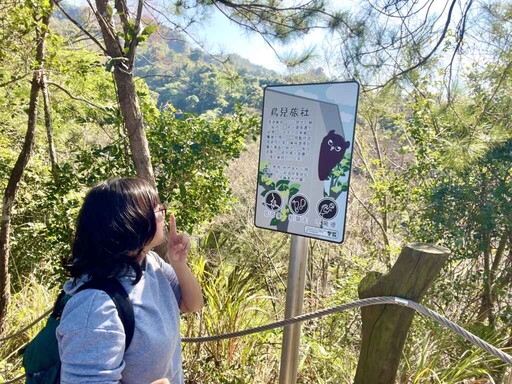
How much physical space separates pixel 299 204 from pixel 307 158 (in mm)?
184

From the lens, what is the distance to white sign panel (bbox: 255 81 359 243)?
1.45m

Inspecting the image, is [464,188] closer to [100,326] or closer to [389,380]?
[389,380]

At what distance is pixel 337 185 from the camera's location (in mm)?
1462

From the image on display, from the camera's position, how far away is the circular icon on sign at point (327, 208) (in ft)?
4.79

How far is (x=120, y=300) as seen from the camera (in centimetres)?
84

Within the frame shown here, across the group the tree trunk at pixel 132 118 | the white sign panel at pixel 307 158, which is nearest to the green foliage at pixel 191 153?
the tree trunk at pixel 132 118

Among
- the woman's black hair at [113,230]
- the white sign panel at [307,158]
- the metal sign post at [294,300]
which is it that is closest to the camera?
the woman's black hair at [113,230]

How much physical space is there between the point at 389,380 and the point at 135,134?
1.54 m

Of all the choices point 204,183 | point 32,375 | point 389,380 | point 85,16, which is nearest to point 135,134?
point 204,183

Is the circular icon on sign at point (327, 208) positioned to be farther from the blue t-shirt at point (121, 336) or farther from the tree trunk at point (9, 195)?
the tree trunk at point (9, 195)

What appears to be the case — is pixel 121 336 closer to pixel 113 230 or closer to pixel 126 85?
pixel 113 230

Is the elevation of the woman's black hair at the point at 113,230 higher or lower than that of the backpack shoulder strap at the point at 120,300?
higher

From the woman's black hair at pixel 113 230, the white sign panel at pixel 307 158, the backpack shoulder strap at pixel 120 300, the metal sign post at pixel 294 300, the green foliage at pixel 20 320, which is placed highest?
the white sign panel at pixel 307 158

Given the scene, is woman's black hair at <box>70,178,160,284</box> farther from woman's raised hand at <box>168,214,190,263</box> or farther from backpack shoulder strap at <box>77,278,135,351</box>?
woman's raised hand at <box>168,214,190,263</box>
